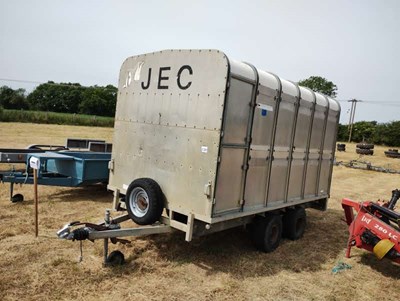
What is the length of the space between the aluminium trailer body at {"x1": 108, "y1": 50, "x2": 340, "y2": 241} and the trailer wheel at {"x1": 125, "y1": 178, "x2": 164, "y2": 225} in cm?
12

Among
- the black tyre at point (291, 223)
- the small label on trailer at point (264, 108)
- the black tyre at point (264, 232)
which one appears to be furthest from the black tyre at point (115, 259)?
the black tyre at point (291, 223)

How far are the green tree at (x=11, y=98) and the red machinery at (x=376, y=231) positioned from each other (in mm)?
65650

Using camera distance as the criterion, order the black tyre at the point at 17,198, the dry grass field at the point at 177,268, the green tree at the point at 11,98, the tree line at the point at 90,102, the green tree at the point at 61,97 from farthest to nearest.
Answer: the green tree at the point at 61,97 < the green tree at the point at 11,98 < the tree line at the point at 90,102 < the black tyre at the point at 17,198 < the dry grass field at the point at 177,268

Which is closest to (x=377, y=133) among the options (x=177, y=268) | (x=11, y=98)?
(x=177, y=268)

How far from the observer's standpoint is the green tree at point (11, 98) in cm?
6022

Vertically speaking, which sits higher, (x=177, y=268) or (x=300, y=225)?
(x=300, y=225)

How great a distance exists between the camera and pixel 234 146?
4.89 m

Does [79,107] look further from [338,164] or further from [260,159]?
Result: [260,159]

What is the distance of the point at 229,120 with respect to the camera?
472cm

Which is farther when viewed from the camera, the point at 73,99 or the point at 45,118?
the point at 73,99

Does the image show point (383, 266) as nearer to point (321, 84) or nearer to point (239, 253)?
point (239, 253)

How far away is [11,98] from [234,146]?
66082 mm

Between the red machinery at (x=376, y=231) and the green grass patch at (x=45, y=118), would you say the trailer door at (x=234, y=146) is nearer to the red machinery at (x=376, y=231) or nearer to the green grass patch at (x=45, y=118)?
the red machinery at (x=376, y=231)

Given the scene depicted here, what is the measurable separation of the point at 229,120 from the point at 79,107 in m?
73.8
